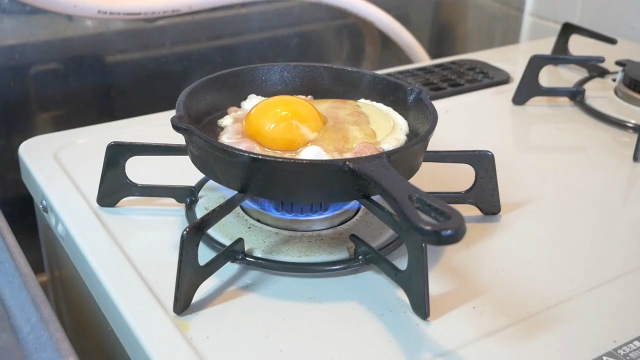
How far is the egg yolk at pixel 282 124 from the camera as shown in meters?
0.57

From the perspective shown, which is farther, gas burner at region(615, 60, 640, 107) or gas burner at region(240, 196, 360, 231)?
gas burner at region(615, 60, 640, 107)

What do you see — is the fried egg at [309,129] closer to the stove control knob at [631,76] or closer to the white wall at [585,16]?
the stove control knob at [631,76]

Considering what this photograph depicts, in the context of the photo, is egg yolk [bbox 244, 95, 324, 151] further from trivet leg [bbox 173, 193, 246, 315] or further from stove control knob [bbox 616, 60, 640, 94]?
stove control knob [bbox 616, 60, 640, 94]

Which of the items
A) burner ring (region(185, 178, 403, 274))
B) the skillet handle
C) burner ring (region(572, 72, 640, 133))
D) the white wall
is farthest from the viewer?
the white wall

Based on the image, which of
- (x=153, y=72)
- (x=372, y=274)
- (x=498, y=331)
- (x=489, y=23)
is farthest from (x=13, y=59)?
(x=489, y=23)

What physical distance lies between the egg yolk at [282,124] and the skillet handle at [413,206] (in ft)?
0.42

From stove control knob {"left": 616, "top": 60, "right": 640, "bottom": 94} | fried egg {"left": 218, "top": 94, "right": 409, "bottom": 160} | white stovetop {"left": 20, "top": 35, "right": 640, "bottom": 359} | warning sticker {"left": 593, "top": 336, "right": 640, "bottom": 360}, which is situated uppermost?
fried egg {"left": 218, "top": 94, "right": 409, "bottom": 160}

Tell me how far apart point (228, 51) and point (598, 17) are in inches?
27.0

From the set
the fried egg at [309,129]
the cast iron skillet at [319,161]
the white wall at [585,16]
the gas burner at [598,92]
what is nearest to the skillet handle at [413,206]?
the cast iron skillet at [319,161]

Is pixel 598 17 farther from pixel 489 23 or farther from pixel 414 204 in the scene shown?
pixel 414 204

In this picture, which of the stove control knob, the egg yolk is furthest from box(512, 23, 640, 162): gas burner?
the egg yolk

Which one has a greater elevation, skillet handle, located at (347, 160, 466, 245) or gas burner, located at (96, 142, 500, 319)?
skillet handle, located at (347, 160, 466, 245)

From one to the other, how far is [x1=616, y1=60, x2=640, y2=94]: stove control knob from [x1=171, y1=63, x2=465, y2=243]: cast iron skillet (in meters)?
0.41

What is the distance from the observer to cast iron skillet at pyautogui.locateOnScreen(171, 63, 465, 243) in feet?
1.37
